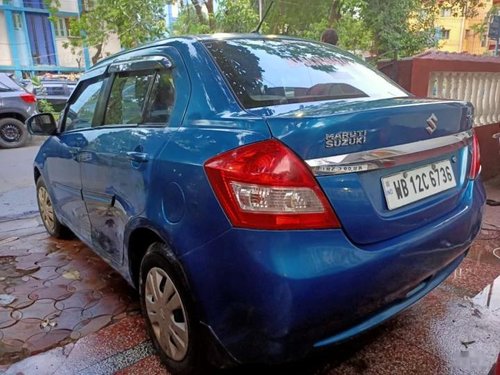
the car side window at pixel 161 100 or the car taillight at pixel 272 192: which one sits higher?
the car side window at pixel 161 100

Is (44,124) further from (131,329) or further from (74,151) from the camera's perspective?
(131,329)

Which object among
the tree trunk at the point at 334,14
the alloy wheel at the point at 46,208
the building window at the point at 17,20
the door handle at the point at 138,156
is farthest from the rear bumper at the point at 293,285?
the building window at the point at 17,20

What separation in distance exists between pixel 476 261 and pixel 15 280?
3536 millimetres

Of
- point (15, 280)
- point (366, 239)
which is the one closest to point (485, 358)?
point (366, 239)

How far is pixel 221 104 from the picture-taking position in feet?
5.92

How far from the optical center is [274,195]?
4.98 feet

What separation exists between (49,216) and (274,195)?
3310 millimetres

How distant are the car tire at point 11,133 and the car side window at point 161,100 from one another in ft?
31.3

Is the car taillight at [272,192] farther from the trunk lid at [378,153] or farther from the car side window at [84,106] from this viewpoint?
the car side window at [84,106]

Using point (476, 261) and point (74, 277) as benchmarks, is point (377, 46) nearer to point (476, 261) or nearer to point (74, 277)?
point (476, 261)

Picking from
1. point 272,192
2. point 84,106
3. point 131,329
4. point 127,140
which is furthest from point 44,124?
point 272,192

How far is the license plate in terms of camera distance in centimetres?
172

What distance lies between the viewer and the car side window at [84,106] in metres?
2.94

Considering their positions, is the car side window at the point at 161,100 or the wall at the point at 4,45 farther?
the wall at the point at 4,45
